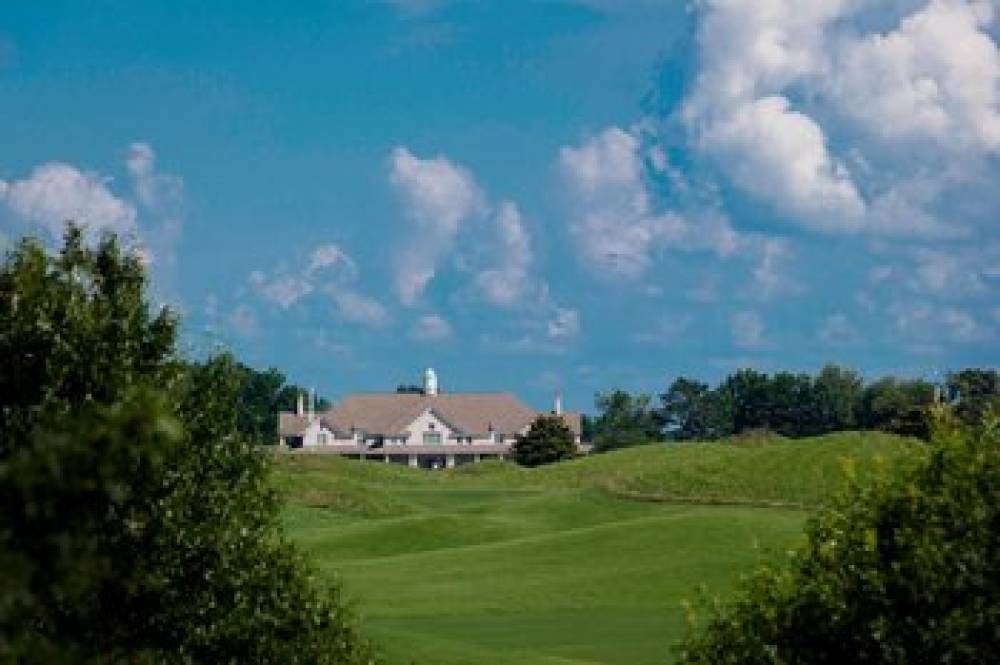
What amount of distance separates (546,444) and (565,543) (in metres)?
76.1

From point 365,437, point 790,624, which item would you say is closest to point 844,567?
point 790,624

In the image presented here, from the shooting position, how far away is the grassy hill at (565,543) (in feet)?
159

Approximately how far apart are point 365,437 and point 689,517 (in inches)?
5220

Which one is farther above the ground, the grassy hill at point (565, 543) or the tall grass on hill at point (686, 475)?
the tall grass on hill at point (686, 475)

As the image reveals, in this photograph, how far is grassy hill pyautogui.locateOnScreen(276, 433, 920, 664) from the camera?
48312mm

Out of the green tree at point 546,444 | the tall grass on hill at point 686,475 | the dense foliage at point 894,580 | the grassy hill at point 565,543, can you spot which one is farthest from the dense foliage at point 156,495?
the green tree at point 546,444

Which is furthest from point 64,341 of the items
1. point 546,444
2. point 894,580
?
point 546,444

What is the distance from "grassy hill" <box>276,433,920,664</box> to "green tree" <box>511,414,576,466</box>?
34786 millimetres

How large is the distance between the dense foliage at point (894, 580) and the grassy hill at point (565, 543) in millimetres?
956

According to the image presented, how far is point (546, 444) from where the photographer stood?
14450 centimetres

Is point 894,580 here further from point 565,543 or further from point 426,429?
point 426,429

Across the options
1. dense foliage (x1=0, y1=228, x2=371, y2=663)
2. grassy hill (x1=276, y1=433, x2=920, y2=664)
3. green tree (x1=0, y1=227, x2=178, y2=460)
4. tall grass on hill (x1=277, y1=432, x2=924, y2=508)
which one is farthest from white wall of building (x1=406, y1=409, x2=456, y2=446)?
green tree (x1=0, y1=227, x2=178, y2=460)

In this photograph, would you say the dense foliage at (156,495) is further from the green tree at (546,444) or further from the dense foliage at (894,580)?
the green tree at (546,444)

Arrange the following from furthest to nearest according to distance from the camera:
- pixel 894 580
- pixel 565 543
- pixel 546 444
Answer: pixel 546 444 → pixel 565 543 → pixel 894 580
